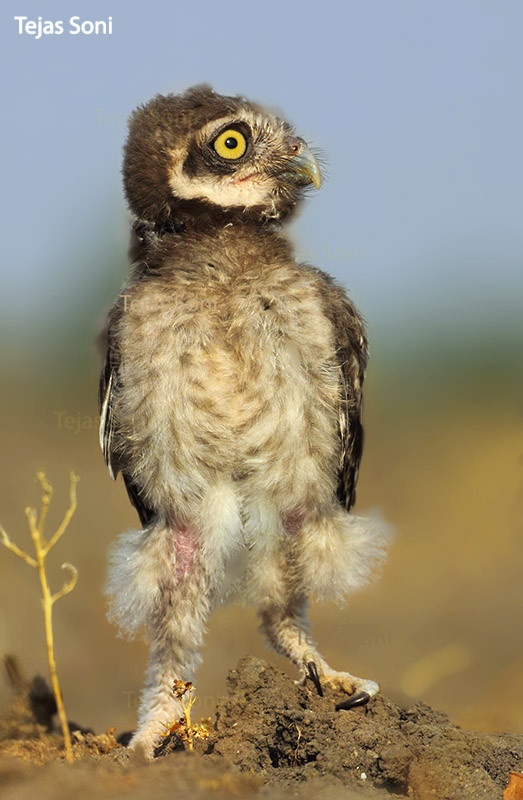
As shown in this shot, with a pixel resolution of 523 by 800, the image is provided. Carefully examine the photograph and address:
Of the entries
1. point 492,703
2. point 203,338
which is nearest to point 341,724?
point 203,338

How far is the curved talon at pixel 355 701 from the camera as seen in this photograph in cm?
385

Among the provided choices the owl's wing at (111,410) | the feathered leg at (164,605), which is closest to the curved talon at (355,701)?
the feathered leg at (164,605)

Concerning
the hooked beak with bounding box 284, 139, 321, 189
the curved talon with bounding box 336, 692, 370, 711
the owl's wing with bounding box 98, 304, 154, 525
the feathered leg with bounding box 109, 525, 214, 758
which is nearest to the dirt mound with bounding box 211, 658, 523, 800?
the curved talon with bounding box 336, 692, 370, 711

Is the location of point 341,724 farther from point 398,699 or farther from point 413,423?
point 413,423

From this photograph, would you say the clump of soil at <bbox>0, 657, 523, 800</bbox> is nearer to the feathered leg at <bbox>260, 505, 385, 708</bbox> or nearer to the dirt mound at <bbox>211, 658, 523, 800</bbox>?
the dirt mound at <bbox>211, 658, 523, 800</bbox>

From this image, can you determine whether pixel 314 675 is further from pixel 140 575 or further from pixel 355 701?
pixel 140 575

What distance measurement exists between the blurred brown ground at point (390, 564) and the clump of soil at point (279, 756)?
2.67ft

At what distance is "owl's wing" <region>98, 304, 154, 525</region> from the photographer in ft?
12.7

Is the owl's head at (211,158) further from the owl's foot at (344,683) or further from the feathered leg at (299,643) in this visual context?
the owl's foot at (344,683)

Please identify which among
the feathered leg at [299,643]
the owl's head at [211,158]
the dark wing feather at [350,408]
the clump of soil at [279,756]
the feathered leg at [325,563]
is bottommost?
the clump of soil at [279,756]

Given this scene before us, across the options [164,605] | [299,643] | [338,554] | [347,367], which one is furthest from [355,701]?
[347,367]

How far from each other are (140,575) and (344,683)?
1.18 metres

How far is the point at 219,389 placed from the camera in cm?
355

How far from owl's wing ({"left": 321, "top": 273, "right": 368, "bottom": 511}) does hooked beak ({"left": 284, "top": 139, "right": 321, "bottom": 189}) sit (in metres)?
0.46
